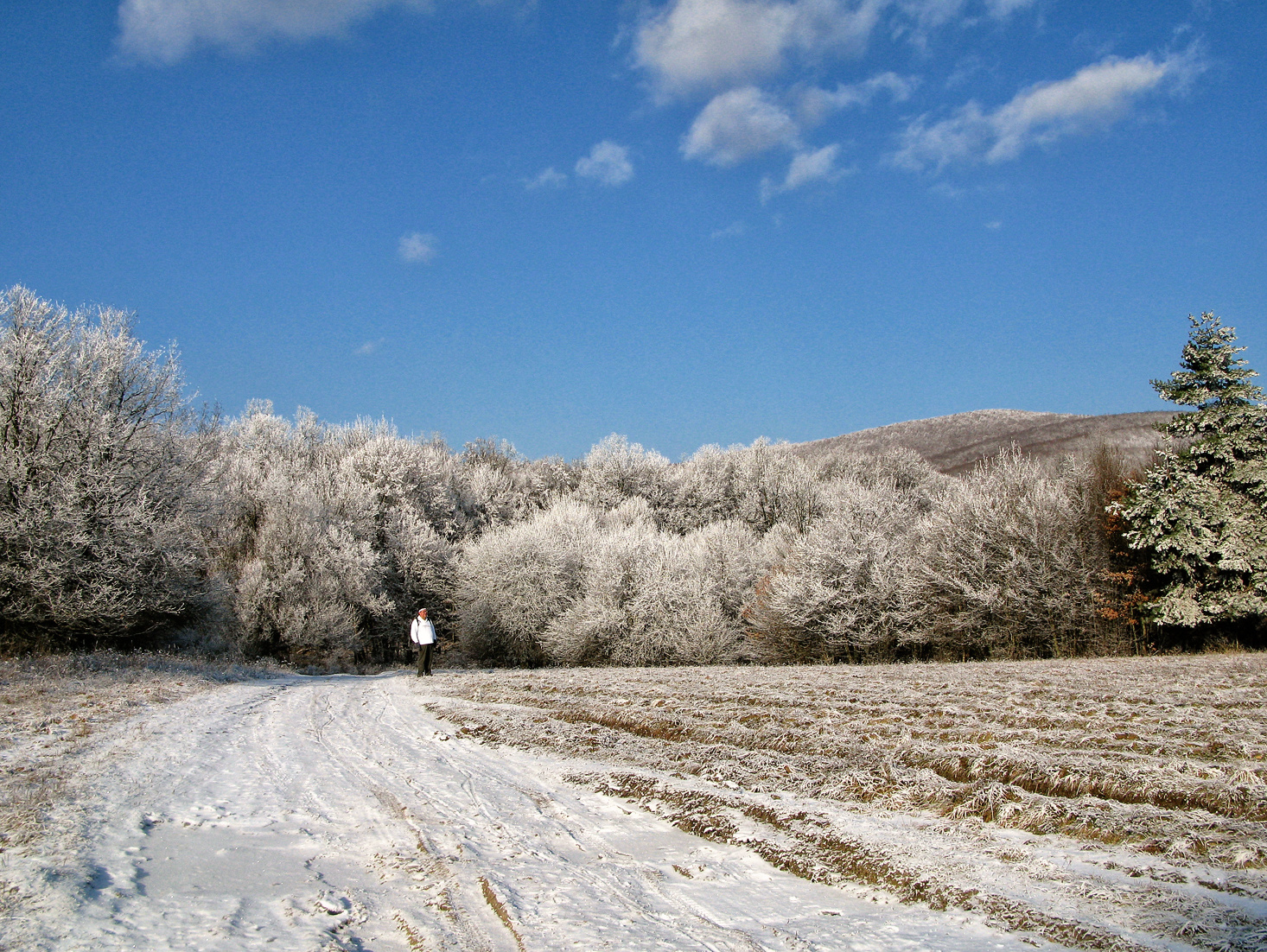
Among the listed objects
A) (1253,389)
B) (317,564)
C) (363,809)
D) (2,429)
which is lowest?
(363,809)

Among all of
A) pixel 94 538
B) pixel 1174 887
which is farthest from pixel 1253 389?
pixel 94 538

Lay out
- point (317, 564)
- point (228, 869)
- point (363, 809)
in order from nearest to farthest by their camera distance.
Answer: point (228, 869) → point (363, 809) → point (317, 564)

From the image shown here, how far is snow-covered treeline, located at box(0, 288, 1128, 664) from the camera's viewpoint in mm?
18516

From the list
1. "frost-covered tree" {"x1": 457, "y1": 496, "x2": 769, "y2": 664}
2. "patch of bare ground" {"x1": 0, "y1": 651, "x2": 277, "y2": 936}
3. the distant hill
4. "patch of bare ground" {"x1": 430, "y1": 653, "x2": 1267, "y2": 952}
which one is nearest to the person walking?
"patch of bare ground" {"x1": 0, "y1": 651, "x2": 277, "y2": 936}

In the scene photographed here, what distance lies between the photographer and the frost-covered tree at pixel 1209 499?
2103 centimetres

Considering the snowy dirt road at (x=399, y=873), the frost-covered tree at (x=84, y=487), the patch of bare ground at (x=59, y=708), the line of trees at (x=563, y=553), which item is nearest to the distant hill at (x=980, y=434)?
the line of trees at (x=563, y=553)

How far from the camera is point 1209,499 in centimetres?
2162

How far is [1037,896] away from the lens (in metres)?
3.98

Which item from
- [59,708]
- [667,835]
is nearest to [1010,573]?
[667,835]

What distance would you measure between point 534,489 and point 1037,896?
47.5 metres

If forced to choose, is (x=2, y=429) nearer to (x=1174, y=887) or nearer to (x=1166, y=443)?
(x=1174, y=887)

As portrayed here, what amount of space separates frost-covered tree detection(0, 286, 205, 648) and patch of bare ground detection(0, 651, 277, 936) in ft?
6.16

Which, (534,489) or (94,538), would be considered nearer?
(94,538)

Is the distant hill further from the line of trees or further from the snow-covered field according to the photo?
the snow-covered field
